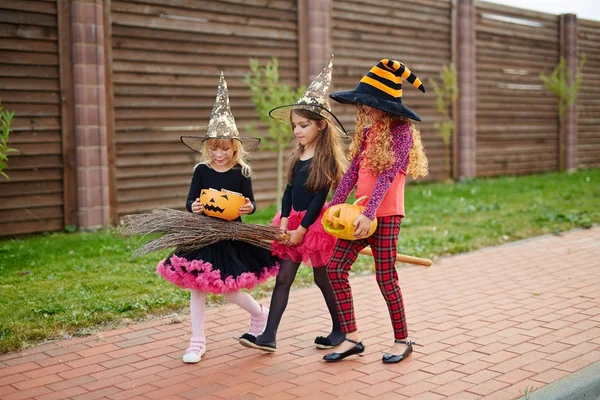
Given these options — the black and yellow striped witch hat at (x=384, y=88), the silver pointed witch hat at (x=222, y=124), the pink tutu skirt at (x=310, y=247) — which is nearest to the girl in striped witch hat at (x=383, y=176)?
the black and yellow striped witch hat at (x=384, y=88)

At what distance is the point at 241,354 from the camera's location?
4457 millimetres

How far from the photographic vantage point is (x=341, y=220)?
13.4 ft

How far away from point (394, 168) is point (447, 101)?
33.1 ft

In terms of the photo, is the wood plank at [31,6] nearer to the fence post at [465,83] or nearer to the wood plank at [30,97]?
the wood plank at [30,97]

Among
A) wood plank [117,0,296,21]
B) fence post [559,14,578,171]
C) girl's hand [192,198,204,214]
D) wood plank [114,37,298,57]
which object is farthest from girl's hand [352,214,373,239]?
fence post [559,14,578,171]

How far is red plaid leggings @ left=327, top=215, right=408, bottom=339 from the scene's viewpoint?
4.30 meters

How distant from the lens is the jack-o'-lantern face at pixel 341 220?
408 centimetres

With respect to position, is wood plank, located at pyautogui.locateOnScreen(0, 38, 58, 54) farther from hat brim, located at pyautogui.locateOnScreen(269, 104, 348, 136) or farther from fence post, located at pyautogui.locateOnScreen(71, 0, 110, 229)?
hat brim, located at pyautogui.locateOnScreen(269, 104, 348, 136)

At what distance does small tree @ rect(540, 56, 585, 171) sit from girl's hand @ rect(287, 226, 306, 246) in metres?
13.2

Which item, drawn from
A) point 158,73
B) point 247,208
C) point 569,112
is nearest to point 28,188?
point 158,73

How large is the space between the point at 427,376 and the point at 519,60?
13.1 meters

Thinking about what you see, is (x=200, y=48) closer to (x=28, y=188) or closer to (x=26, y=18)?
(x=26, y=18)

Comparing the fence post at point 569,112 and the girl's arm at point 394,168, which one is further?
the fence post at point 569,112

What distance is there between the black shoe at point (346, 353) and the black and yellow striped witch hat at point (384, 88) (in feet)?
4.56
